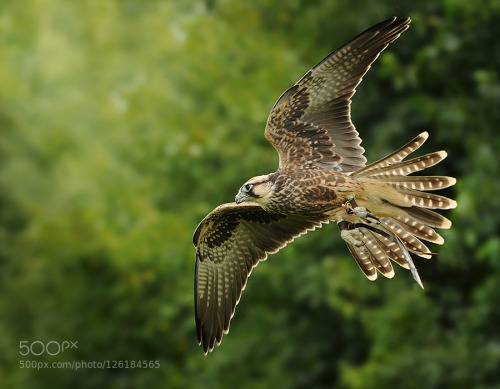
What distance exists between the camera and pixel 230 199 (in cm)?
1398

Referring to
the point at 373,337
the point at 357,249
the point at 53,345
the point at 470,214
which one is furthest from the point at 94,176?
the point at 357,249

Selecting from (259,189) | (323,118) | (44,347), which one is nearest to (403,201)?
(323,118)

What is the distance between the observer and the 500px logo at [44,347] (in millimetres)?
18159

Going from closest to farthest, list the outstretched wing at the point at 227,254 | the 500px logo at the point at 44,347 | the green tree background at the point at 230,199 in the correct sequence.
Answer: the outstretched wing at the point at 227,254 → the green tree background at the point at 230,199 → the 500px logo at the point at 44,347

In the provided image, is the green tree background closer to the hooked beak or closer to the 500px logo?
the 500px logo

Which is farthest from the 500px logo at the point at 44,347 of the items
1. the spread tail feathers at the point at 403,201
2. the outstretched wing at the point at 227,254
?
the spread tail feathers at the point at 403,201

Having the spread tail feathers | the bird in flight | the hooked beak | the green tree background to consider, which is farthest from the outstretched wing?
the green tree background

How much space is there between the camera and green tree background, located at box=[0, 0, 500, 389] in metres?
13.1

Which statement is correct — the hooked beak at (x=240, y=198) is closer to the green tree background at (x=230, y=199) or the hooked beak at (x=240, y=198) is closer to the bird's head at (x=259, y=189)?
the bird's head at (x=259, y=189)

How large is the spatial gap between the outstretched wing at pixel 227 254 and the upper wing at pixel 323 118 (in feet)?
2.46

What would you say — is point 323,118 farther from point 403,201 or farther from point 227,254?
point 227,254

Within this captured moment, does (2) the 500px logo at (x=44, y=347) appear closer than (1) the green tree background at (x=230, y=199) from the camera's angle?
No

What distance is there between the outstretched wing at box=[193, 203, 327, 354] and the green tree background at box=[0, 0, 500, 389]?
7.59 feet

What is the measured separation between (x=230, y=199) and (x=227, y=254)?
604 cm
